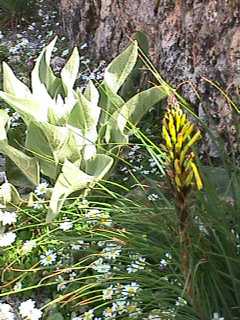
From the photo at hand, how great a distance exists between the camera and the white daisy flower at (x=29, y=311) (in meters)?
2.45

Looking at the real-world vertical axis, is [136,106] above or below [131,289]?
above

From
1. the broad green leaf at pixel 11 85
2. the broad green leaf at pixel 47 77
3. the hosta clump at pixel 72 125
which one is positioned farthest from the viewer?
the broad green leaf at pixel 47 77

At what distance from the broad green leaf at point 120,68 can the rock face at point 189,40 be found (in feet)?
0.94

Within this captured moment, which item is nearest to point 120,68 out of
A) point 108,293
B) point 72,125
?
point 72,125

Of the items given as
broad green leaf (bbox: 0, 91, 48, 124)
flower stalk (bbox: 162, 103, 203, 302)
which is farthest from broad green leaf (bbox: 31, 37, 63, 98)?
flower stalk (bbox: 162, 103, 203, 302)

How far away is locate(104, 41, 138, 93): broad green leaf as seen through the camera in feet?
10.2

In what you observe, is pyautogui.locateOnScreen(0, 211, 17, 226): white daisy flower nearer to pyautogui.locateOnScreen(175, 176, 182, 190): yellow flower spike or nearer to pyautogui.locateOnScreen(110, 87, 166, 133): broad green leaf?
pyautogui.locateOnScreen(110, 87, 166, 133): broad green leaf

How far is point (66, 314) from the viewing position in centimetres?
260

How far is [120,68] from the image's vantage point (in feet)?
10.3

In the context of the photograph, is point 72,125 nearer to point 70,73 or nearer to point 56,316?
point 70,73

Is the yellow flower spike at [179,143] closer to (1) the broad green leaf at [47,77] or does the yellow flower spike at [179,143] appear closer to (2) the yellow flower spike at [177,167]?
(2) the yellow flower spike at [177,167]

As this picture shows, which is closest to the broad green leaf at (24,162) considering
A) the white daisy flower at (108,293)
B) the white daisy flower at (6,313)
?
the white daisy flower at (6,313)

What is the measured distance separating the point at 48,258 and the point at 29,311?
0.87ft

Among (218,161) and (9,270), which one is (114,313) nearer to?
(9,270)
